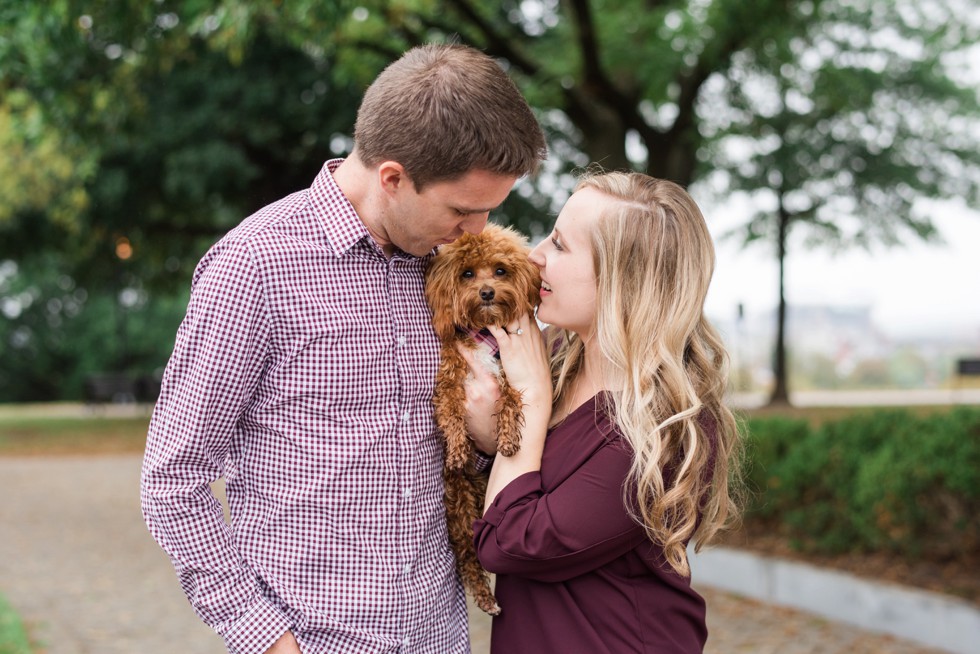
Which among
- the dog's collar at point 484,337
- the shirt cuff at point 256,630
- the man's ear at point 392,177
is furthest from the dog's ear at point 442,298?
the shirt cuff at point 256,630

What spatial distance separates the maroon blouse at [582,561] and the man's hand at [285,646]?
0.51m

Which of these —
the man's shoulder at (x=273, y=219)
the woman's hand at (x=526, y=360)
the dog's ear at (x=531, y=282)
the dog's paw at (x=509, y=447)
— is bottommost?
the dog's paw at (x=509, y=447)

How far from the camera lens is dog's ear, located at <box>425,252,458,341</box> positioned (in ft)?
8.92

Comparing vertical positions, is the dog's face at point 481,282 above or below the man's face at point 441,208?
below

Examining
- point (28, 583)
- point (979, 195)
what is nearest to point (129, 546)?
point (28, 583)

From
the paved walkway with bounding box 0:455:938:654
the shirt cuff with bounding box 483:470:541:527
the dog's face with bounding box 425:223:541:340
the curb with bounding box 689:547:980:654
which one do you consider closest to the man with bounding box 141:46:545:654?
the shirt cuff with bounding box 483:470:541:527

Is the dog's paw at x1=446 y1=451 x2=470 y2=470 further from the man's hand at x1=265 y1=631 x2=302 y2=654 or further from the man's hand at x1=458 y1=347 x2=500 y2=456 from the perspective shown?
the man's hand at x1=265 y1=631 x2=302 y2=654

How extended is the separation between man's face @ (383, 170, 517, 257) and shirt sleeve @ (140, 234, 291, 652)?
39 centimetres

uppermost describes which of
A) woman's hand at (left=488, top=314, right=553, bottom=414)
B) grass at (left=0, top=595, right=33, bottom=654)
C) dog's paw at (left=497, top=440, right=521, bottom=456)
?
woman's hand at (left=488, top=314, right=553, bottom=414)

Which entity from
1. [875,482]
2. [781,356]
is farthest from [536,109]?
[781,356]

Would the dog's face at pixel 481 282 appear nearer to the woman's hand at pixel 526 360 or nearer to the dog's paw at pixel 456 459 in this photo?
the woman's hand at pixel 526 360

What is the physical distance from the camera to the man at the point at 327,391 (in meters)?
2.19

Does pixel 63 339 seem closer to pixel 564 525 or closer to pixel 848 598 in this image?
pixel 848 598

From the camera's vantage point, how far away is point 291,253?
2.31 metres
